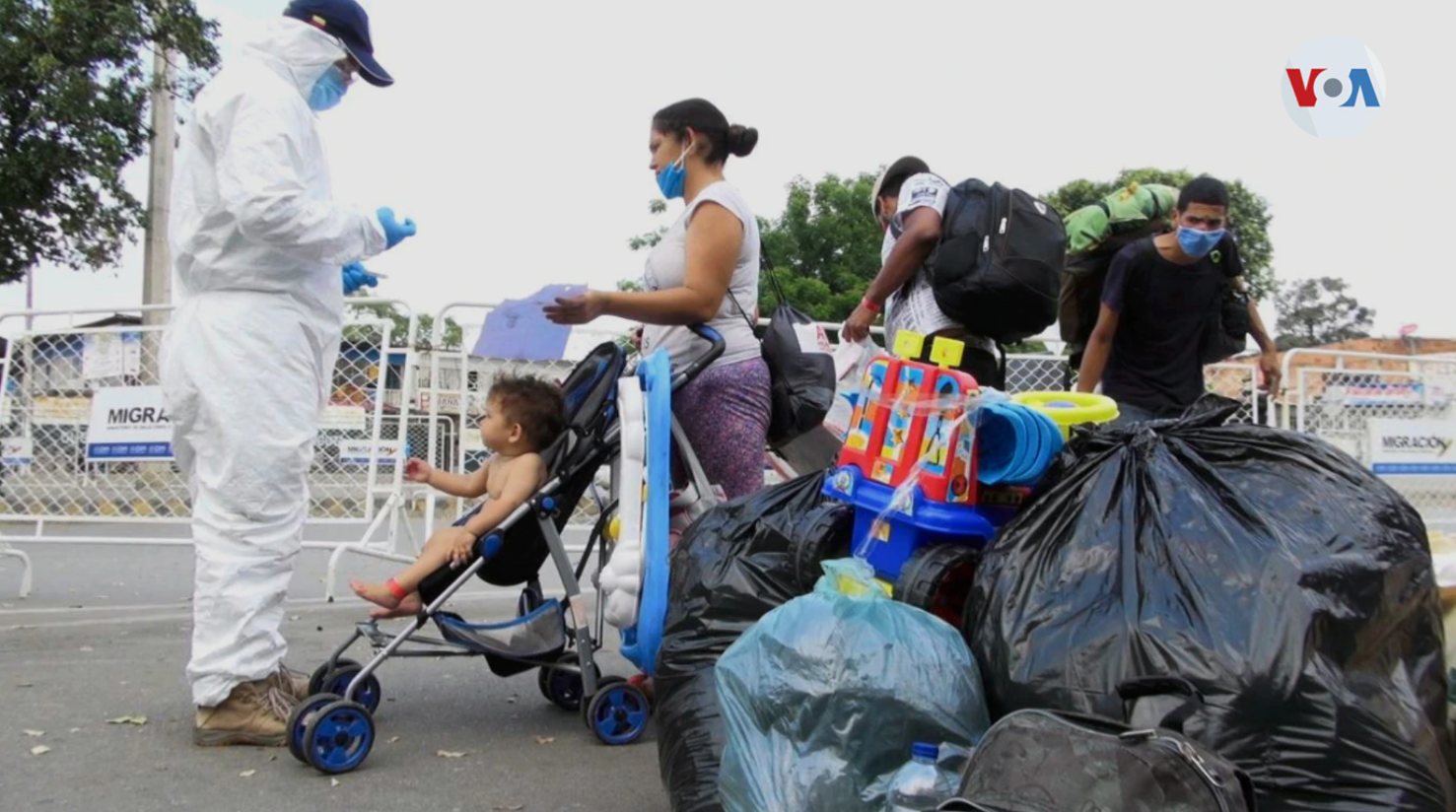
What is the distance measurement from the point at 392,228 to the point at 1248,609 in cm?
250

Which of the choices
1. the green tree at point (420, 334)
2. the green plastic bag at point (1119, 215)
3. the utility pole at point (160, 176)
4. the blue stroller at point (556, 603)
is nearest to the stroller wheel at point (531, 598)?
the blue stroller at point (556, 603)

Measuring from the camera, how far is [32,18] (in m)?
13.7

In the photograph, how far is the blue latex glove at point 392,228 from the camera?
11.2ft

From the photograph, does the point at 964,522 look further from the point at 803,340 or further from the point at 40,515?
the point at 40,515

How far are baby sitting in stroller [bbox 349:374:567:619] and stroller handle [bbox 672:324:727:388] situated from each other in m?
0.36

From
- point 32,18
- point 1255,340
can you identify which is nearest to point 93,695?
point 1255,340

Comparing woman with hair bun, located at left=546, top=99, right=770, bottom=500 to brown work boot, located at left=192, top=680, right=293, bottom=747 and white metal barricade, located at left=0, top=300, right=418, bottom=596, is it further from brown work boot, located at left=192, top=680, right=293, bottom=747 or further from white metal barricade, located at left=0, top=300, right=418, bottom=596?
white metal barricade, located at left=0, top=300, right=418, bottom=596

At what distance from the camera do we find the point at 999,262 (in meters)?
3.33

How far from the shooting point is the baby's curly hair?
357 cm

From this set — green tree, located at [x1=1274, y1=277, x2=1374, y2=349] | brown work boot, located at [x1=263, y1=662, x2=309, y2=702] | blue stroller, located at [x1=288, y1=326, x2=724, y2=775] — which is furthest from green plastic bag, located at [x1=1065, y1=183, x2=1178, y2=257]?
green tree, located at [x1=1274, y1=277, x2=1374, y2=349]

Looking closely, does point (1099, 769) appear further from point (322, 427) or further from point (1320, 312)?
point (1320, 312)

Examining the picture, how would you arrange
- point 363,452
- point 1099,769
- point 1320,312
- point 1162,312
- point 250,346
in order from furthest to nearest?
1. point 1320,312
2. point 363,452
3. point 1162,312
4. point 250,346
5. point 1099,769

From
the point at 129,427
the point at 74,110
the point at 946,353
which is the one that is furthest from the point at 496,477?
the point at 74,110

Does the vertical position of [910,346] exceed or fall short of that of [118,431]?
it exceeds it
